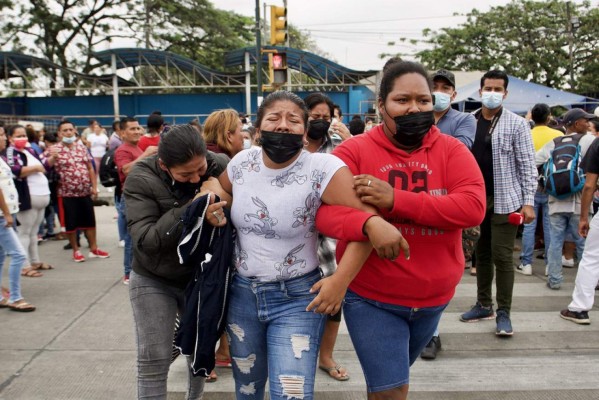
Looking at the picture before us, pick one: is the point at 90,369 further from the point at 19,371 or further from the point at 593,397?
the point at 593,397

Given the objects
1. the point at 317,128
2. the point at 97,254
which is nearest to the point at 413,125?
the point at 317,128

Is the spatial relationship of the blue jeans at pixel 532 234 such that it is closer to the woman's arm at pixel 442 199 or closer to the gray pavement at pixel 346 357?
the gray pavement at pixel 346 357

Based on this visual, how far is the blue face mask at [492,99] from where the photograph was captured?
439 centimetres

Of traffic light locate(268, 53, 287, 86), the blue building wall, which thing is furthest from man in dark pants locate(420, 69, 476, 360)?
the blue building wall

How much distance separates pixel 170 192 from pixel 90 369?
6.77ft

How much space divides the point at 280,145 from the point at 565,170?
4961mm

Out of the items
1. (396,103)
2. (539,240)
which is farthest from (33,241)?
(539,240)

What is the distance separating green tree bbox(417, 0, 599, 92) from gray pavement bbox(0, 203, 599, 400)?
2995 centimetres

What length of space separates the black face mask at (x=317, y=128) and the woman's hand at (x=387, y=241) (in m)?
1.81

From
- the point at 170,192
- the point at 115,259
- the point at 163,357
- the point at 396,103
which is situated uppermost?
the point at 396,103

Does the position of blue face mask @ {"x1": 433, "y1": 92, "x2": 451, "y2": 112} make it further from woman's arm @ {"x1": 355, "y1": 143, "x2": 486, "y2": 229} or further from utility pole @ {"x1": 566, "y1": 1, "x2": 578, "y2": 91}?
utility pole @ {"x1": 566, "y1": 1, "x2": 578, "y2": 91}

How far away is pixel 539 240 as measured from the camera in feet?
27.2

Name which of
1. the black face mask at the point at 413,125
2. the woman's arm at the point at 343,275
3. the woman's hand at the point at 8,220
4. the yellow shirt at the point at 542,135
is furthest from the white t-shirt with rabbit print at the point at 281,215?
the yellow shirt at the point at 542,135

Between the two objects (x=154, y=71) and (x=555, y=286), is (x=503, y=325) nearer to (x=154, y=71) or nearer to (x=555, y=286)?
(x=555, y=286)
